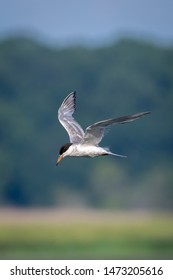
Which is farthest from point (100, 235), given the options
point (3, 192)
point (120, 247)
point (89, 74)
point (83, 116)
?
point (89, 74)

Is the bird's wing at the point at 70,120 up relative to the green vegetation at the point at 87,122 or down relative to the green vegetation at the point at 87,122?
down

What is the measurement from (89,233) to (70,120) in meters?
24.3

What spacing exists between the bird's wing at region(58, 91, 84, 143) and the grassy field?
18.4 m

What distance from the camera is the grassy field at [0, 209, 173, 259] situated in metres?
30.5

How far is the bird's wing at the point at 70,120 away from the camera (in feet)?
Result: 34.5

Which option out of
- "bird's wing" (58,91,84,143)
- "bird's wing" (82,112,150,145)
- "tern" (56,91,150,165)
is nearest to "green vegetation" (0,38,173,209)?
"bird's wing" (58,91,84,143)

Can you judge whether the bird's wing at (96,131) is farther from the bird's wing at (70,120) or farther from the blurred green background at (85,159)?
the blurred green background at (85,159)

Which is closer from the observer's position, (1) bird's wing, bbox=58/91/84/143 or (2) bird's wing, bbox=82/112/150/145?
(2) bird's wing, bbox=82/112/150/145

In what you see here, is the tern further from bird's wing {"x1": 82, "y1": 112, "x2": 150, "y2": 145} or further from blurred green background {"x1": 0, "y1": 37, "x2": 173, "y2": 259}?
blurred green background {"x1": 0, "y1": 37, "x2": 173, "y2": 259}

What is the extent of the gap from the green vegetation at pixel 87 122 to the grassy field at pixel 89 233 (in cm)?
56

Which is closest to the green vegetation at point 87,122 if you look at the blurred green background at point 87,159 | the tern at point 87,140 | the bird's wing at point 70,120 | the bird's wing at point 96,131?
the blurred green background at point 87,159

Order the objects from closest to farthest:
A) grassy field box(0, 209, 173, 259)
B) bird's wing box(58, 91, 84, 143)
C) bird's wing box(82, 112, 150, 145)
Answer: bird's wing box(82, 112, 150, 145) → bird's wing box(58, 91, 84, 143) → grassy field box(0, 209, 173, 259)
